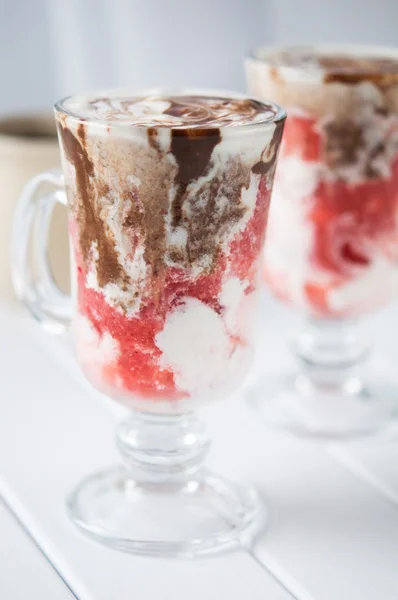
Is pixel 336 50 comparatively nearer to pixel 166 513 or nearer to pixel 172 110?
pixel 172 110

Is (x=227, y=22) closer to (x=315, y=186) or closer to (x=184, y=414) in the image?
(x=315, y=186)

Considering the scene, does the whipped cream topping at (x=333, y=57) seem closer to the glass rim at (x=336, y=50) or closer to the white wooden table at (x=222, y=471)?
the glass rim at (x=336, y=50)

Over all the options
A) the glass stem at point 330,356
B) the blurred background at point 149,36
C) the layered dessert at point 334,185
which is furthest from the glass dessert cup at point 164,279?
the blurred background at point 149,36

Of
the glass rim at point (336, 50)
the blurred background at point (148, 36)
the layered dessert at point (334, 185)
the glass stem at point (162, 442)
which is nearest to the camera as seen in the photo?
the glass stem at point (162, 442)

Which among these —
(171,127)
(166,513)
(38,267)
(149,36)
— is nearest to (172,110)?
(171,127)

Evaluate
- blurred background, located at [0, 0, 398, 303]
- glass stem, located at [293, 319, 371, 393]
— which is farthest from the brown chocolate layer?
blurred background, located at [0, 0, 398, 303]

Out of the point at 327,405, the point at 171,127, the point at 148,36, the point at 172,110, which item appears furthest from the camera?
the point at 148,36
